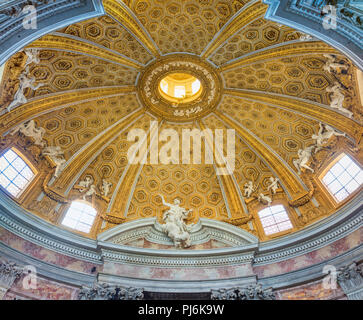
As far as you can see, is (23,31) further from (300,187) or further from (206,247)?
(300,187)

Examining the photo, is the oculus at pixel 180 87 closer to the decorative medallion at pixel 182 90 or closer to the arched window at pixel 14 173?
the decorative medallion at pixel 182 90

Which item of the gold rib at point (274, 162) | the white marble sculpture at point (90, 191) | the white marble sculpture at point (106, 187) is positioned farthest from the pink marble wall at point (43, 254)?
the gold rib at point (274, 162)

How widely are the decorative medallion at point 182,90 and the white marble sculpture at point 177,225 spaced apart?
5.51m

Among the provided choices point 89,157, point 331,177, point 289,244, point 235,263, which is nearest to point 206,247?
point 235,263

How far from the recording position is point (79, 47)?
15320 millimetres

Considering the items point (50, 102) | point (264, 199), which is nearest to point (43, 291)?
point (50, 102)

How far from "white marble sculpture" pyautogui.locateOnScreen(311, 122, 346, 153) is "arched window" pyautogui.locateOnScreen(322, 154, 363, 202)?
1185 mm

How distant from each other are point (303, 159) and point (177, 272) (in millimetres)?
8767

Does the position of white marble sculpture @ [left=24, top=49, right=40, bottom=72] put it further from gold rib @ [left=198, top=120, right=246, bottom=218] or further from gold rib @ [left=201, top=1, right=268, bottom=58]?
gold rib @ [left=198, top=120, right=246, bottom=218]

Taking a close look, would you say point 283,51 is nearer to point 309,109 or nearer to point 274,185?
point 309,109

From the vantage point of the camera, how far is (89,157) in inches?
723

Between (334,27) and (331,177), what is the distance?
32.8ft

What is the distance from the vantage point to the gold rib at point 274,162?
16.8 m
